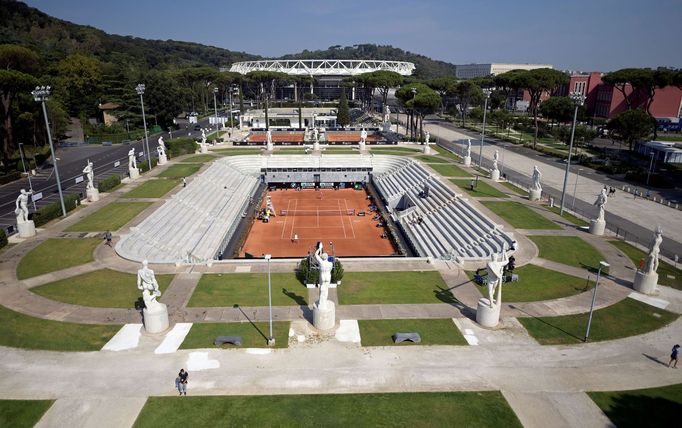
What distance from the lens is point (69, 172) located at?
60.0 m

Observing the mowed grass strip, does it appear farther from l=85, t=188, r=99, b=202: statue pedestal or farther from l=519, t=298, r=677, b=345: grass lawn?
l=519, t=298, r=677, b=345: grass lawn

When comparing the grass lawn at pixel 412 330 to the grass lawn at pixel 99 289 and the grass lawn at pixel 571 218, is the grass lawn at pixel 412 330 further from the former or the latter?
the grass lawn at pixel 571 218

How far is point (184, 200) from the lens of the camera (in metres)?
45.1

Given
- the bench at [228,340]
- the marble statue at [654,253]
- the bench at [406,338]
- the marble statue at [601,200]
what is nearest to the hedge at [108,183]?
the bench at [228,340]

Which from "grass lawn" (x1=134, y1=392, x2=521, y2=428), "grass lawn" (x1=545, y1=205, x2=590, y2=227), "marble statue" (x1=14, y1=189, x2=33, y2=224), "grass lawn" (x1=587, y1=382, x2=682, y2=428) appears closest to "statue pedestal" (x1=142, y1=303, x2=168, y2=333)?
"grass lawn" (x1=134, y1=392, x2=521, y2=428)

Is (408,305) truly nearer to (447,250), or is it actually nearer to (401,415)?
(401,415)

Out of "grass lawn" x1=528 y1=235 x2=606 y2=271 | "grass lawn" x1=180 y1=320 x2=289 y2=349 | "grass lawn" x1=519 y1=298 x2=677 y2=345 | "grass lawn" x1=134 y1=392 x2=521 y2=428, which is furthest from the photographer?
"grass lawn" x1=528 y1=235 x2=606 y2=271

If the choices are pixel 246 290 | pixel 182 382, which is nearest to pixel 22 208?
pixel 246 290

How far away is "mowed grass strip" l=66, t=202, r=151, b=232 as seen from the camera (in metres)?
36.5

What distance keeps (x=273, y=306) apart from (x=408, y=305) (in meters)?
7.90

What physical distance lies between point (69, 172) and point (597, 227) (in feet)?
216

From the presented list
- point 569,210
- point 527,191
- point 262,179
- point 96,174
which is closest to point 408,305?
point 569,210

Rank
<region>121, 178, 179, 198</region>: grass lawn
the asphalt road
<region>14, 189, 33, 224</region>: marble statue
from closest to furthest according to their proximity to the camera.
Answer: <region>14, 189, 33, 224</region>: marble statue → the asphalt road → <region>121, 178, 179, 198</region>: grass lawn

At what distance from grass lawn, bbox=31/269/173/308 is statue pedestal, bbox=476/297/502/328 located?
1887cm
